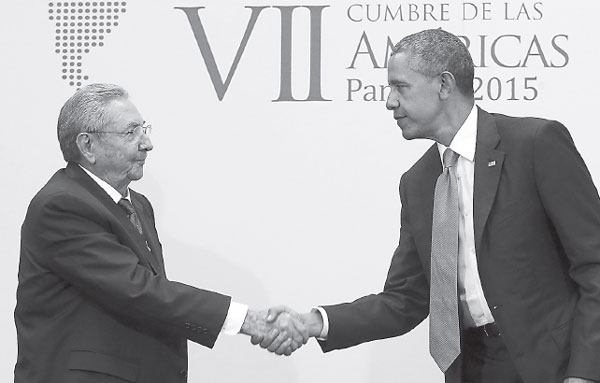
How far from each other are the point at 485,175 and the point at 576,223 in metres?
0.26

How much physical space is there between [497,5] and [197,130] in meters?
1.08

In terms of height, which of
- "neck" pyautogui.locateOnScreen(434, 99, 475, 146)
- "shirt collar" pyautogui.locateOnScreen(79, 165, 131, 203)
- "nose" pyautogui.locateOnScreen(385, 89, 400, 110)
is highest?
"nose" pyautogui.locateOnScreen(385, 89, 400, 110)

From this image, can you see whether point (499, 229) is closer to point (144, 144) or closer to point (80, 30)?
point (144, 144)

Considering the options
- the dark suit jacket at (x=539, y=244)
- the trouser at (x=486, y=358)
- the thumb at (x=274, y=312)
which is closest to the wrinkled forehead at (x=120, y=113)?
the thumb at (x=274, y=312)

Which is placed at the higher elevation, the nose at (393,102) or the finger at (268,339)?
the nose at (393,102)

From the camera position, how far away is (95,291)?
256cm

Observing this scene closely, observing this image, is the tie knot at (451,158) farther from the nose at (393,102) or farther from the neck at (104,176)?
the neck at (104,176)

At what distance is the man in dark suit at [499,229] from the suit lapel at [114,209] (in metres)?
0.71

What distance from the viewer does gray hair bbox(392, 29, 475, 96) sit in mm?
2613

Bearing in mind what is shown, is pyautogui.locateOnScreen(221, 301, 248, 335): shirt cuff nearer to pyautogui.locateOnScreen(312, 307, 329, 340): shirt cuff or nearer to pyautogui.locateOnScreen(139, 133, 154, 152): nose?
pyautogui.locateOnScreen(312, 307, 329, 340): shirt cuff

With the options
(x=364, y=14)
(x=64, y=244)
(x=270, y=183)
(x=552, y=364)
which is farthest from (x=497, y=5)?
(x=64, y=244)

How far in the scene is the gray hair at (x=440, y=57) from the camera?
103 inches

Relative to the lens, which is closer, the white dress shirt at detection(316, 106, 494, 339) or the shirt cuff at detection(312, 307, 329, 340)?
the white dress shirt at detection(316, 106, 494, 339)

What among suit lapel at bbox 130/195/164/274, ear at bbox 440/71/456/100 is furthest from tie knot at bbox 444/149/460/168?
suit lapel at bbox 130/195/164/274
